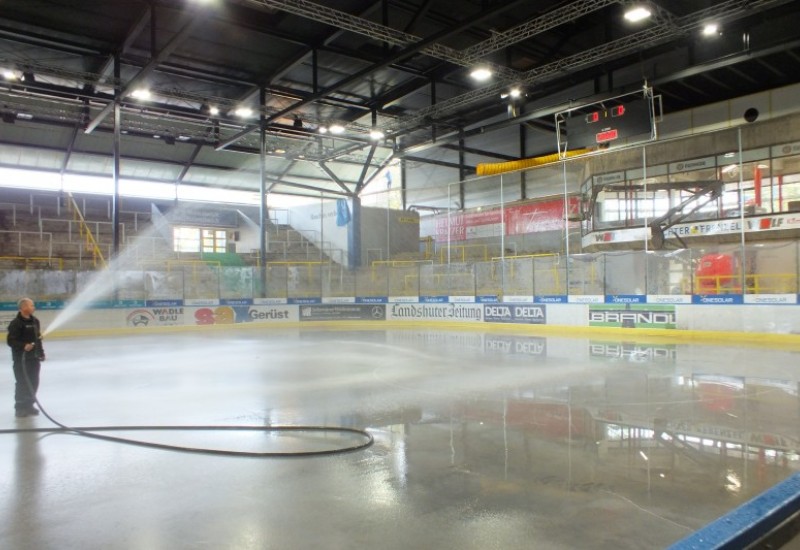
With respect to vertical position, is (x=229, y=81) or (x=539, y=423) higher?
(x=229, y=81)

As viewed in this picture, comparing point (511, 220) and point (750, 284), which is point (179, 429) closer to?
point (750, 284)

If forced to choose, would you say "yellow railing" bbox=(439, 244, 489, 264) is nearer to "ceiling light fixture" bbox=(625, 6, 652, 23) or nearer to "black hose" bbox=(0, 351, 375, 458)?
"ceiling light fixture" bbox=(625, 6, 652, 23)

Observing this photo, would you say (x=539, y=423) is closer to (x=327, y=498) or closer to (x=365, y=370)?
(x=327, y=498)

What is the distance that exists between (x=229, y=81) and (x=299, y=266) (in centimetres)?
854

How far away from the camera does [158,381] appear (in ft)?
32.5

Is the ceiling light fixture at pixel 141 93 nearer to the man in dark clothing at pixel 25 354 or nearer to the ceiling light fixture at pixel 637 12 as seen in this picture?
the man in dark clothing at pixel 25 354

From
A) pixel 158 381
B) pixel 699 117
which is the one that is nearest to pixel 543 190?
pixel 699 117

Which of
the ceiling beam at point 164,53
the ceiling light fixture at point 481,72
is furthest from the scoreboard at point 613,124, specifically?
the ceiling beam at point 164,53

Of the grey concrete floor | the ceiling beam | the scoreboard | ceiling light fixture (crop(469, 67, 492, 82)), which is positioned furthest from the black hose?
ceiling light fixture (crop(469, 67, 492, 82))

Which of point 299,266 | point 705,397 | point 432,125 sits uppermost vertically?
point 432,125

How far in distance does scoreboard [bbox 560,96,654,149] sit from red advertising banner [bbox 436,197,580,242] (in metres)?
→ 10.5

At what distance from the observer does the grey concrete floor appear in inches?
144

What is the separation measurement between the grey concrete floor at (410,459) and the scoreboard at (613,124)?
28.1ft

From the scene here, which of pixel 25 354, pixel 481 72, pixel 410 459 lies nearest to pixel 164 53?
pixel 481 72
